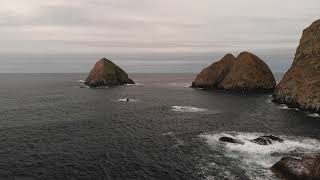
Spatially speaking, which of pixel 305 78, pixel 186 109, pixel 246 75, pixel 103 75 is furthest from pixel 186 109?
pixel 103 75

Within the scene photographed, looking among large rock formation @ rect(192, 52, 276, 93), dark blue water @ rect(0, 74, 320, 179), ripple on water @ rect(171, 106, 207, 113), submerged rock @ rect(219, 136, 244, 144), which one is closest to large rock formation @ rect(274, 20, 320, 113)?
dark blue water @ rect(0, 74, 320, 179)

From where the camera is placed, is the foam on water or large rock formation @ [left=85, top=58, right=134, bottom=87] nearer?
the foam on water

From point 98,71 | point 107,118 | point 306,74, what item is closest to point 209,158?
point 107,118

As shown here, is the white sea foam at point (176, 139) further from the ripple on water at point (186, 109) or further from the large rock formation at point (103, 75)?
the large rock formation at point (103, 75)

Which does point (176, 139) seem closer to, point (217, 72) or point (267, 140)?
point (267, 140)

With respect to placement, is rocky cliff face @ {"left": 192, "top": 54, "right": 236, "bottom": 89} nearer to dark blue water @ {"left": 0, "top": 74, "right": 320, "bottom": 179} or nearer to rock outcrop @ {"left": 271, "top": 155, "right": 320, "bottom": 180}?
dark blue water @ {"left": 0, "top": 74, "right": 320, "bottom": 179}

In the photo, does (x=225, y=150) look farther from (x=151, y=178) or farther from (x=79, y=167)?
(x=79, y=167)

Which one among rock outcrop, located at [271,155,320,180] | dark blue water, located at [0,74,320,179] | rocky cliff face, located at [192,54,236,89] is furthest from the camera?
rocky cliff face, located at [192,54,236,89]
